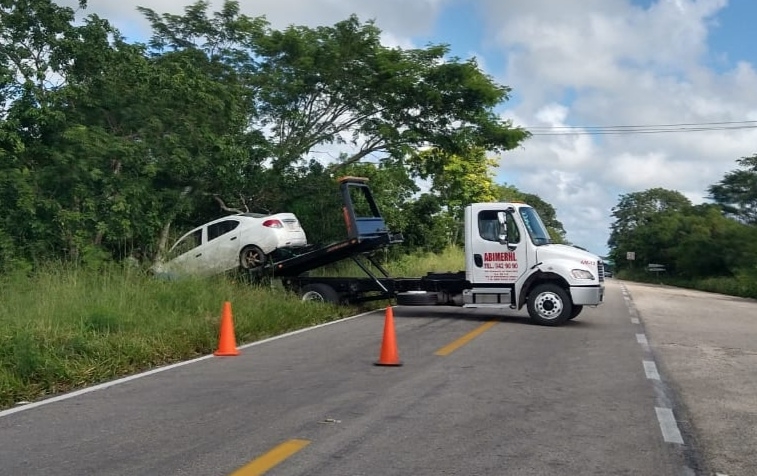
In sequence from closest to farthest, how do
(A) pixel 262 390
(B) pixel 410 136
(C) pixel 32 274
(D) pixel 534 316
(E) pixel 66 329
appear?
(A) pixel 262 390 → (E) pixel 66 329 → (C) pixel 32 274 → (D) pixel 534 316 → (B) pixel 410 136

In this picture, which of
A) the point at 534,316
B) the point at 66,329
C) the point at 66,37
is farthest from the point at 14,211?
the point at 534,316

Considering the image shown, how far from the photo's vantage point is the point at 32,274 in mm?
14172

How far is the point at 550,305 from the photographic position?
15070mm

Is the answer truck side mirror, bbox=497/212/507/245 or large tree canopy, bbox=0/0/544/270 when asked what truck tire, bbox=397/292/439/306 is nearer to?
truck side mirror, bbox=497/212/507/245

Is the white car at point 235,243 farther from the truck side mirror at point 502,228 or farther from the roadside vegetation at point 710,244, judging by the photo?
the roadside vegetation at point 710,244

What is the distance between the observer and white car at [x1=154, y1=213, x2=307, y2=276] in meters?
17.2

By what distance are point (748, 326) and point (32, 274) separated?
15235 mm

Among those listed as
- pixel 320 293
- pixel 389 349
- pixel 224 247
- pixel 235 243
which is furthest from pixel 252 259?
pixel 389 349

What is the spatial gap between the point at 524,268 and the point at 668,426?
8.58 meters

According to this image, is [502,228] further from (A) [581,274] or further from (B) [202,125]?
(B) [202,125]

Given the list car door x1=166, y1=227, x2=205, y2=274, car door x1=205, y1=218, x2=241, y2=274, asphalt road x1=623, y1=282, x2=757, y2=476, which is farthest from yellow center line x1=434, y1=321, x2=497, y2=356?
car door x1=166, y1=227, x2=205, y2=274

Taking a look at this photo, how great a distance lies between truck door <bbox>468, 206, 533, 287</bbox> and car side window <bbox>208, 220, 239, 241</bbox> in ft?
18.9

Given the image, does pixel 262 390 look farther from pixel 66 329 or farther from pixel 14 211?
pixel 14 211

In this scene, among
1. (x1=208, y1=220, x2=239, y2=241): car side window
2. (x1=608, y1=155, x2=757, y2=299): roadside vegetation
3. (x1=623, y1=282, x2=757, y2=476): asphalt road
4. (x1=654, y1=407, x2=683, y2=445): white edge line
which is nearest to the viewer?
(x1=623, y1=282, x2=757, y2=476): asphalt road
